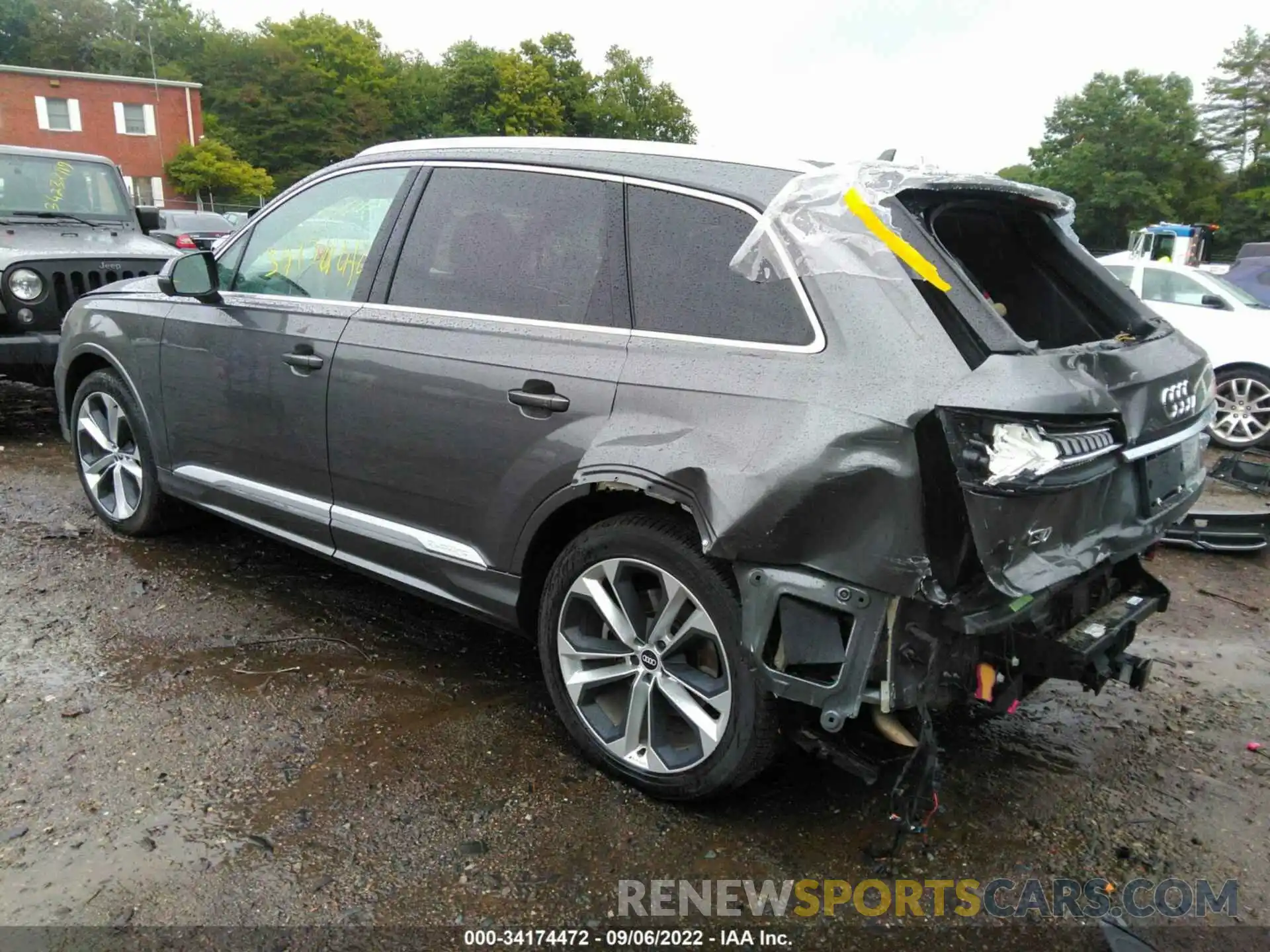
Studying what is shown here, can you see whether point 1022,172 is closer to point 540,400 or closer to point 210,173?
point 210,173

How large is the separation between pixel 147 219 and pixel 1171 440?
27.1 ft

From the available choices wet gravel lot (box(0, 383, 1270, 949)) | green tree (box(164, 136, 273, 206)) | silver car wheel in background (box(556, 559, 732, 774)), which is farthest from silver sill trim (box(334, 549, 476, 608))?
green tree (box(164, 136, 273, 206))

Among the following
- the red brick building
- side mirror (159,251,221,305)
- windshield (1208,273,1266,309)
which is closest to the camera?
side mirror (159,251,221,305)

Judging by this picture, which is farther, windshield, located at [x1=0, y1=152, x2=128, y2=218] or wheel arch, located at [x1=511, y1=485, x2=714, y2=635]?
windshield, located at [x1=0, y1=152, x2=128, y2=218]

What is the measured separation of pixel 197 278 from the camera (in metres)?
3.89

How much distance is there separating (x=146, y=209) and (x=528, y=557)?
6906 mm

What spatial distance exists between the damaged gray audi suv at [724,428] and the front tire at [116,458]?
1051mm

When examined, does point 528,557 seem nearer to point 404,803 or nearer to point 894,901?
point 404,803

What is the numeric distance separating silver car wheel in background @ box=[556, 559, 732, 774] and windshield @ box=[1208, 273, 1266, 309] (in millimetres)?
8708

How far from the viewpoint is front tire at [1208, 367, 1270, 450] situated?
27.1 ft

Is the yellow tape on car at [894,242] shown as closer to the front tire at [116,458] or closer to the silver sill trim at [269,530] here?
the silver sill trim at [269,530]

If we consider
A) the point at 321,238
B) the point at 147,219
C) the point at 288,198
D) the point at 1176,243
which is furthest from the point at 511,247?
the point at 1176,243

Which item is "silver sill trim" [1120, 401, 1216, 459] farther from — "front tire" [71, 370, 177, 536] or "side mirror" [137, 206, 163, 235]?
"side mirror" [137, 206, 163, 235]

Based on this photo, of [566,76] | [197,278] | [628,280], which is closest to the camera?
[628,280]
